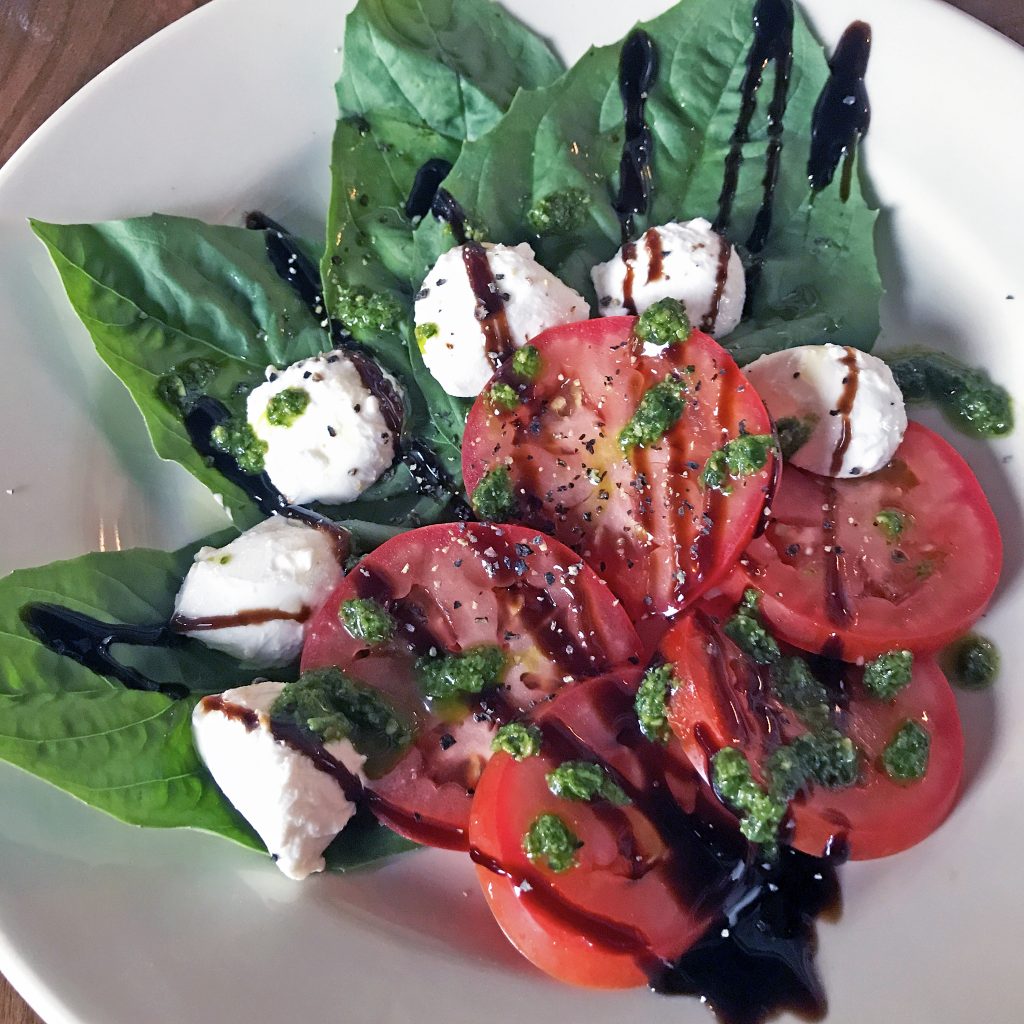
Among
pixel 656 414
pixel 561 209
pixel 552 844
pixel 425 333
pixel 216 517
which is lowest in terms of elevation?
pixel 552 844

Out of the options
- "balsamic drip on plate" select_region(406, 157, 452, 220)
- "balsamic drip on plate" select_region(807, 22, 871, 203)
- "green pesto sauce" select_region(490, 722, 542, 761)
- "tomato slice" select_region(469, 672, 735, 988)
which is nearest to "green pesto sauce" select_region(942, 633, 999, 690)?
"tomato slice" select_region(469, 672, 735, 988)

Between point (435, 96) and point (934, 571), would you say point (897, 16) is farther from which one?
point (934, 571)

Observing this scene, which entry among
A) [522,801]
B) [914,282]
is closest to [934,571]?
[914,282]

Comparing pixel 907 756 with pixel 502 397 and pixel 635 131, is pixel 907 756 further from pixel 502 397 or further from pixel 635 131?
pixel 635 131

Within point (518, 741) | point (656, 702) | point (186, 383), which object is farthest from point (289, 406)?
point (656, 702)

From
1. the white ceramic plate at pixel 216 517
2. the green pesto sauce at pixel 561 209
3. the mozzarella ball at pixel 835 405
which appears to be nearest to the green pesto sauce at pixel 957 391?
the white ceramic plate at pixel 216 517

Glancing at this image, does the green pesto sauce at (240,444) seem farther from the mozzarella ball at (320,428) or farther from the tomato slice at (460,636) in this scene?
the tomato slice at (460,636)
